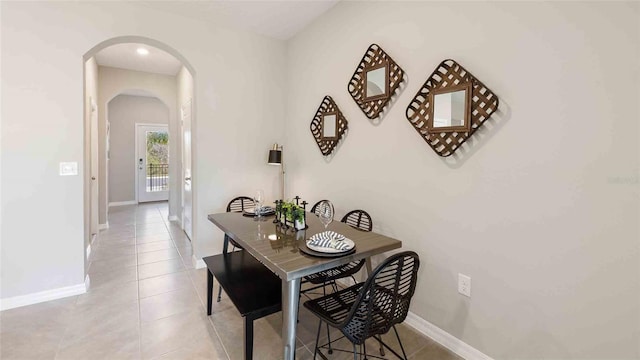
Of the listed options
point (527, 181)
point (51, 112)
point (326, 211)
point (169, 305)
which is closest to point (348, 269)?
point (326, 211)

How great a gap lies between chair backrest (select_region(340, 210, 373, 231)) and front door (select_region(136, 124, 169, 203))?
263 inches

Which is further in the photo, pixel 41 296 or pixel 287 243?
pixel 41 296

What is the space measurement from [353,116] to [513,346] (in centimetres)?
204

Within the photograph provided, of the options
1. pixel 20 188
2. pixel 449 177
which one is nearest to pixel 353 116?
pixel 449 177

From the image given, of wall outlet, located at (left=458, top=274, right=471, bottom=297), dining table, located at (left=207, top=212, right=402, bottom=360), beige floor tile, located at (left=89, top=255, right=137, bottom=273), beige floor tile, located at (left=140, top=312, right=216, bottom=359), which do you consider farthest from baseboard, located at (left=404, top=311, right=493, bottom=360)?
beige floor tile, located at (left=89, top=255, right=137, bottom=273)

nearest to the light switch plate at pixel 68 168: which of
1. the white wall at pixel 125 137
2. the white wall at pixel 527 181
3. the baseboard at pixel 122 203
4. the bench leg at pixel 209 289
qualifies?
the bench leg at pixel 209 289

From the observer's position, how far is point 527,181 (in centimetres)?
164

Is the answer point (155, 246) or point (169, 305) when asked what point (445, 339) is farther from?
point (155, 246)

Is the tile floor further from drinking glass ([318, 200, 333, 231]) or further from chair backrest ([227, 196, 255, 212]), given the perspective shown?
drinking glass ([318, 200, 333, 231])

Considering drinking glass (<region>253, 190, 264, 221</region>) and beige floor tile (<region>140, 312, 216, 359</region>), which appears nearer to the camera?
beige floor tile (<region>140, 312, 216, 359</region>)

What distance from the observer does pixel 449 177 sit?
202 cm

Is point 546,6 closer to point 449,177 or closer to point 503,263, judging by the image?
point 449,177

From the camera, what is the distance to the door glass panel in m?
7.82

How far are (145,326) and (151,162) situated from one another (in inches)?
260
